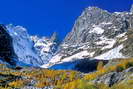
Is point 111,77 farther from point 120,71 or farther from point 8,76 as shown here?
point 8,76

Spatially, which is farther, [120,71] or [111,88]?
[120,71]

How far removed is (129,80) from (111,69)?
27.4m

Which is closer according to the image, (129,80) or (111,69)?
(129,80)

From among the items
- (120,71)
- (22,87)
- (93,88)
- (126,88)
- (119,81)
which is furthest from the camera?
(22,87)

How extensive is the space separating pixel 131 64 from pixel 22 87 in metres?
44.2

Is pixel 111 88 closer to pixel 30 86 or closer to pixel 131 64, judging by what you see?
pixel 131 64

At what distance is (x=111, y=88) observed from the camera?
11350cm

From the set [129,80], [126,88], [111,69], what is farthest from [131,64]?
[126,88]

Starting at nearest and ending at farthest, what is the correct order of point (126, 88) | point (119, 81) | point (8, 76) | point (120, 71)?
point (126, 88) < point (119, 81) < point (120, 71) < point (8, 76)

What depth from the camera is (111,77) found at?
12662cm

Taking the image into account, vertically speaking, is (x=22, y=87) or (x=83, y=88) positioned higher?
(x=22, y=87)

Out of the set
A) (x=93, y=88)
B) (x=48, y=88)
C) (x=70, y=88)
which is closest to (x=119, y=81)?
(x=93, y=88)

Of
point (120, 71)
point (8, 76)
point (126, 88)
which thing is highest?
point (8, 76)

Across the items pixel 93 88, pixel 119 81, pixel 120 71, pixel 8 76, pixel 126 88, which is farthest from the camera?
pixel 8 76
